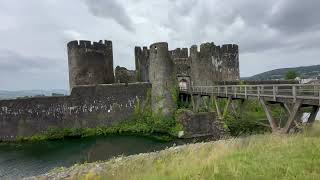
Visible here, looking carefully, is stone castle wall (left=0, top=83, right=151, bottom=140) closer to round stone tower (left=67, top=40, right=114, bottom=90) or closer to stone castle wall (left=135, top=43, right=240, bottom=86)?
round stone tower (left=67, top=40, right=114, bottom=90)

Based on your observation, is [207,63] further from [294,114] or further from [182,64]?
[294,114]

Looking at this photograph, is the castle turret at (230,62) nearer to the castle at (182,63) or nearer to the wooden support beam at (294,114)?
the castle at (182,63)

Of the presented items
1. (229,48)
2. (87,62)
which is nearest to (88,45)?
(87,62)

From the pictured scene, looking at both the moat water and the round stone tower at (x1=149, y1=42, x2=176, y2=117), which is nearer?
the moat water

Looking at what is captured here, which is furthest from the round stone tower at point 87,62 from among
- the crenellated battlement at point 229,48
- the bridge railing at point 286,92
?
the bridge railing at point 286,92

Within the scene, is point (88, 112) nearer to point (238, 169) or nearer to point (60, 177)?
→ point (60, 177)

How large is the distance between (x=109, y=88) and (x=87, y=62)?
13.0ft

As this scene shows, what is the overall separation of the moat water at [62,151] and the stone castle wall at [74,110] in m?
1.90

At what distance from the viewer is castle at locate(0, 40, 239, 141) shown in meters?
22.6

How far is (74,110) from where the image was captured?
78.0 feet

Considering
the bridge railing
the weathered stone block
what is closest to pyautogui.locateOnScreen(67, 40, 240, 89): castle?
the weathered stone block

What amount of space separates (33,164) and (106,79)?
1424cm

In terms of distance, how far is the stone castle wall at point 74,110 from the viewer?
884 inches

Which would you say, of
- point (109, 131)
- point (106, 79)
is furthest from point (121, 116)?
point (106, 79)
